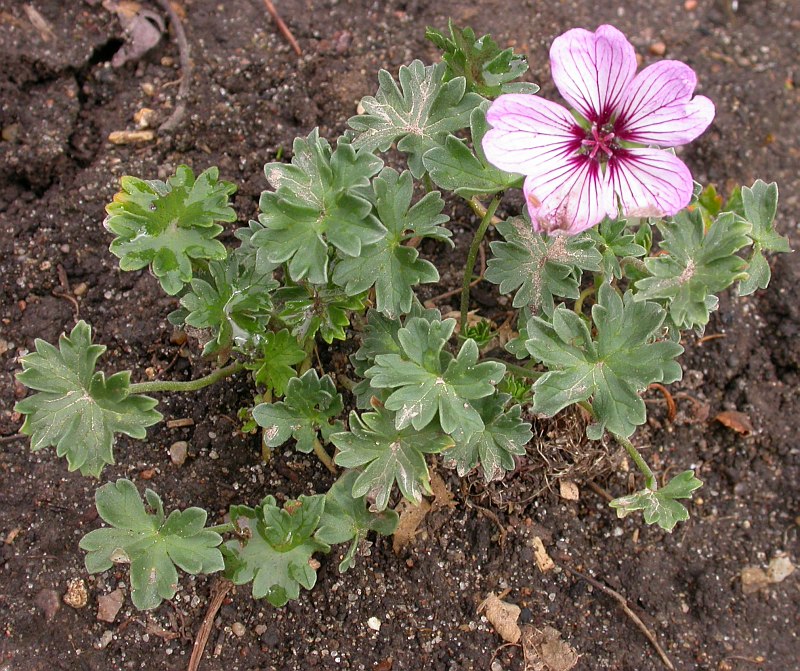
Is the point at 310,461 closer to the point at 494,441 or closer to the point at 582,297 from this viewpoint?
the point at 494,441

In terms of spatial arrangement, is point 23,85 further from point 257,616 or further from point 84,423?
point 257,616

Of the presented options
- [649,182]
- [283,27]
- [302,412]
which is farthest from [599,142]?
[283,27]

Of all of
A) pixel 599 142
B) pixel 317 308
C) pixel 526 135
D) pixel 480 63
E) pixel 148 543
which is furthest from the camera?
pixel 480 63

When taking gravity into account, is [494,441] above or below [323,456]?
above

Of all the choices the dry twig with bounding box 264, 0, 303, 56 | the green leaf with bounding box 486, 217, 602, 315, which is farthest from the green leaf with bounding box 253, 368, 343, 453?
the dry twig with bounding box 264, 0, 303, 56

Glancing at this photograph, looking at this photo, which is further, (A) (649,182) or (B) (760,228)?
(B) (760,228)

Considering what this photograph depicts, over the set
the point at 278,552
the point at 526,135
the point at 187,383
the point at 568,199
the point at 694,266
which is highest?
the point at 526,135

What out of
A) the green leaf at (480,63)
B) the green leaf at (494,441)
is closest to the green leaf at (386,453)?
the green leaf at (494,441)

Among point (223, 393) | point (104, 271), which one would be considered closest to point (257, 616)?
point (223, 393)
